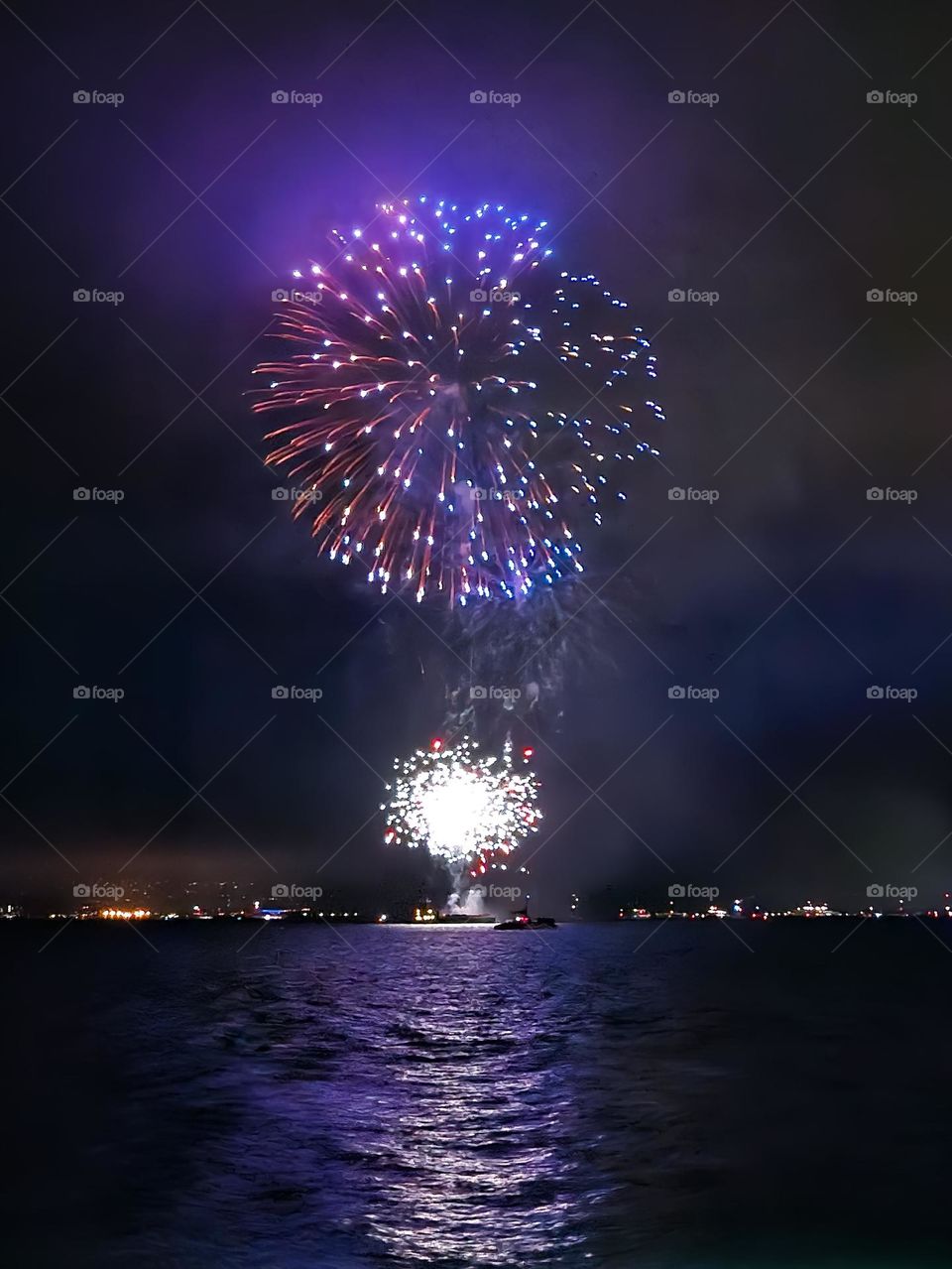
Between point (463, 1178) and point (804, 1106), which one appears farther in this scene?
point (804, 1106)

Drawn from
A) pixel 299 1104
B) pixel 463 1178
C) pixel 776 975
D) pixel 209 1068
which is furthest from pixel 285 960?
pixel 463 1178

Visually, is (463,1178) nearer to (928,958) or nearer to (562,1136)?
(562,1136)

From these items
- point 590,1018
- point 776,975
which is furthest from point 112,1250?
point 776,975

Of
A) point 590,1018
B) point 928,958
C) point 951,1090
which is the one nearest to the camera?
point 951,1090

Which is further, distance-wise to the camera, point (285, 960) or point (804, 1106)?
point (285, 960)

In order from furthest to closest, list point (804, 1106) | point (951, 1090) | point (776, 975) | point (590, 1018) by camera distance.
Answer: point (776, 975) < point (590, 1018) < point (951, 1090) < point (804, 1106)

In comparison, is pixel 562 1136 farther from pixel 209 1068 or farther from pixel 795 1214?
pixel 209 1068
